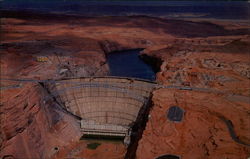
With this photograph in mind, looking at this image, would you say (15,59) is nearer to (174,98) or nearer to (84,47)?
(84,47)

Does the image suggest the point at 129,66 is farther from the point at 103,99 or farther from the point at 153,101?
the point at 153,101

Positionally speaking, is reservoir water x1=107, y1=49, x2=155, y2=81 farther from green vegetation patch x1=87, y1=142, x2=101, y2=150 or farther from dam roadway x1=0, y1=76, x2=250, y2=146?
green vegetation patch x1=87, y1=142, x2=101, y2=150

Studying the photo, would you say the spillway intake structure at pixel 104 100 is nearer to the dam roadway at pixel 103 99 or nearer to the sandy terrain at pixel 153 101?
the dam roadway at pixel 103 99

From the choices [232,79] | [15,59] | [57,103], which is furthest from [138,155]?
[15,59]

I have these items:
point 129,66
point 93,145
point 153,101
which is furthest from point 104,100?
point 129,66

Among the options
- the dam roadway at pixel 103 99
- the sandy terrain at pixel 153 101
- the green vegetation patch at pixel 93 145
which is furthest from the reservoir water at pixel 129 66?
the green vegetation patch at pixel 93 145
